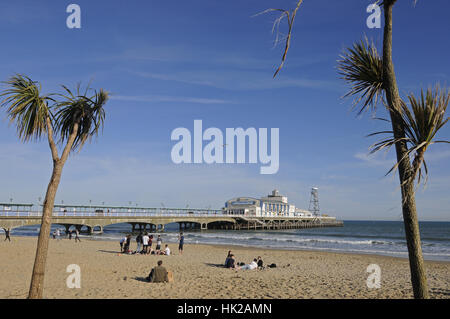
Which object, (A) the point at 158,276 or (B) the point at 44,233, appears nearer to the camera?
(B) the point at 44,233

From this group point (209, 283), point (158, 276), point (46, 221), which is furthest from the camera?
point (209, 283)

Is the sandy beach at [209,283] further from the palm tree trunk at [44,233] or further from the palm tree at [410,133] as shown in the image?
the palm tree at [410,133]

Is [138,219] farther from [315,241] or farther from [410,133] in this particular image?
[410,133]

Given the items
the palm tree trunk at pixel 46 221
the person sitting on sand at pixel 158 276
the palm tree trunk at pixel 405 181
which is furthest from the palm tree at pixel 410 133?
the person sitting on sand at pixel 158 276

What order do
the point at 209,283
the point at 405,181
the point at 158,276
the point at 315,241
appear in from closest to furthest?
1. the point at 405,181
2. the point at 158,276
3. the point at 209,283
4. the point at 315,241

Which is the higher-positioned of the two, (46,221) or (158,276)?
(46,221)

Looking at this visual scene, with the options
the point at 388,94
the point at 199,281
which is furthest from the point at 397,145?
the point at 199,281

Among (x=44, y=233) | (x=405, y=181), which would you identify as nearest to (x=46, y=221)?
(x=44, y=233)

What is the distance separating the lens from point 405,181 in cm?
362

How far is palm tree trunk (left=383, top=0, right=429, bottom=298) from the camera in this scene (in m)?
3.73

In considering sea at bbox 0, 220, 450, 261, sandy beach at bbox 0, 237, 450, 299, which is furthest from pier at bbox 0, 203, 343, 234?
sandy beach at bbox 0, 237, 450, 299

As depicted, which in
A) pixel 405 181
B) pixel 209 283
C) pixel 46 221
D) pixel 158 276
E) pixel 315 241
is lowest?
pixel 315 241

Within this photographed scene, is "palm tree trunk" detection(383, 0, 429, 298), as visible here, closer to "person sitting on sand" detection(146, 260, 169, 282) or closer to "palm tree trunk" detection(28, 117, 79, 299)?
"palm tree trunk" detection(28, 117, 79, 299)
